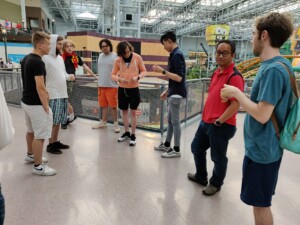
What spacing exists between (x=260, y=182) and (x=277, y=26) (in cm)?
84

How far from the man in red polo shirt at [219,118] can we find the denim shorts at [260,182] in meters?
0.65

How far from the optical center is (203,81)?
5.25m

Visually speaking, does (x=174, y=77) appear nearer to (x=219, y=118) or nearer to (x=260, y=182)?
(x=219, y=118)

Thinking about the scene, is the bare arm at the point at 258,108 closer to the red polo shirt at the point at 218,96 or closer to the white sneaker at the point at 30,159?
the red polo shirt at the point at 218,96

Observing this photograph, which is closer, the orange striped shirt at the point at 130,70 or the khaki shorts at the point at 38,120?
the khaki shorts at the point at 38,120

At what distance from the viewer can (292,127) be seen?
1.27m

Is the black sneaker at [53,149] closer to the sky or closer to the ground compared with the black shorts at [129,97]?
closer to the ground

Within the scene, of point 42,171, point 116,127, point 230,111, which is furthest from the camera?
point 116,127

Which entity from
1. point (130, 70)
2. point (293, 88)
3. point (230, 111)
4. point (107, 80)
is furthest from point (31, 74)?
point (293, 88)

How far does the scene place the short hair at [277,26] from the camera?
1.23 meters

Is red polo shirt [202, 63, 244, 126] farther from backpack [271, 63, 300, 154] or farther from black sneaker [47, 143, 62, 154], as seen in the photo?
black sneaker [47, 143, 62, 154]

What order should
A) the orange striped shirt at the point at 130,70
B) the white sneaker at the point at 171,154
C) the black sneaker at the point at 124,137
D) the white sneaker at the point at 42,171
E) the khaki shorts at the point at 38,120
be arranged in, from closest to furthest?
the khaki shorts at the point at 38,120
the white sneaker at the point at 42,171
the white sneaker at the point at 171,154
the orange striped shirt at the point at 130,70
the black sneaker at the point at 124,137

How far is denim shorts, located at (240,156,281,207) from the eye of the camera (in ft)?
4.51

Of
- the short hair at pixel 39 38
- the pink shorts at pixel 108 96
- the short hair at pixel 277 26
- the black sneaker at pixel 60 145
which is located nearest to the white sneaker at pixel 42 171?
the black sneaker at pixel 60 145
